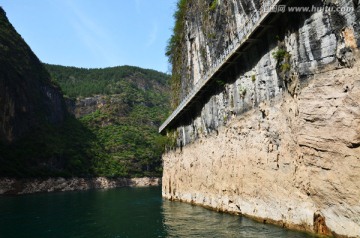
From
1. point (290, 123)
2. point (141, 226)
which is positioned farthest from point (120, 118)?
point (290, 123)

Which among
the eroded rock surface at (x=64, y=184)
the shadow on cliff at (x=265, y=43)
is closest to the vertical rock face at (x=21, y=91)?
the eroded rock surface at (x=64, y=184)

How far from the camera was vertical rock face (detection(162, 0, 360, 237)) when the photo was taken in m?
13.0

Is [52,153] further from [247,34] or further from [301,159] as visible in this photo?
[301,159]

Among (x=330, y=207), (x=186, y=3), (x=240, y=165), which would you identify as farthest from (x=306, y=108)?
(x=186, y=3)

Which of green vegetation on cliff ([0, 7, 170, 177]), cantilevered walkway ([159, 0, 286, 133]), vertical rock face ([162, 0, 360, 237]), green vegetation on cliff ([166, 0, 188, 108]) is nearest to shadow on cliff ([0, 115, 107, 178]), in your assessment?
green vegetation on cliff ([0, 7, 170, 177])

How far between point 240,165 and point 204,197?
8202 mm

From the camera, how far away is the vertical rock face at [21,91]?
78188 mm

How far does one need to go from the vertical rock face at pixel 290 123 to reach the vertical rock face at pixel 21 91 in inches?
2599

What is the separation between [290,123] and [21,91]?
8694 centimetres

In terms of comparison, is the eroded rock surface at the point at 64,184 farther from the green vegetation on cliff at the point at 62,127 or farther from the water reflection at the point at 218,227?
the water reflection at the point at 218,227

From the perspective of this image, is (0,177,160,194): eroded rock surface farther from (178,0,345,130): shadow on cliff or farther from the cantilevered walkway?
(178,0,345,130): shadow on cliff

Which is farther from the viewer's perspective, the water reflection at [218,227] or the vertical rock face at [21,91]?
the vertical rock face at [21,91]

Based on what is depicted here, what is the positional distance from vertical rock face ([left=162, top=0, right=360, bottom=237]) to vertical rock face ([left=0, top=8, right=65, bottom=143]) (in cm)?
6602

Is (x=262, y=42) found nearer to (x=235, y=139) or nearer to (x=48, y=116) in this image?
(x=235, y=139)
